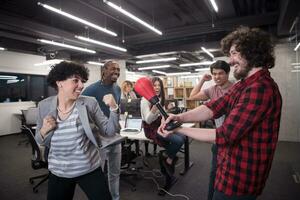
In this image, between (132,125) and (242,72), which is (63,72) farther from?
(132,125)

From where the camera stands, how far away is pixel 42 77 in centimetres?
922

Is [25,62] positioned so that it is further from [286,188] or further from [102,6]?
[286,188]

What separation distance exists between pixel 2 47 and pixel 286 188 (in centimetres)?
823

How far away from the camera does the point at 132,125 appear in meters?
3.60

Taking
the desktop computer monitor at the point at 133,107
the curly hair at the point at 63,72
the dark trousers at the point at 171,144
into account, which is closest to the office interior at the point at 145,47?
the curly hair at the point at 63,72

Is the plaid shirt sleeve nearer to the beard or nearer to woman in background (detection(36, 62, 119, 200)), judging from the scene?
the beard

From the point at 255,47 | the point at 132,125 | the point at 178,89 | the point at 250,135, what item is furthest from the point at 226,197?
the point at 178,89

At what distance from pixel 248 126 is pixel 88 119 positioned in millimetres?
1044

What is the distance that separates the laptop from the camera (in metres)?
3.43

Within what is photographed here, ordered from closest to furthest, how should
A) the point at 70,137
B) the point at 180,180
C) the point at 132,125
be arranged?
1. the point at 70,137
2. the point at 180,180
3. the point at 132,125

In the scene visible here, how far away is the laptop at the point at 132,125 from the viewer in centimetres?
343

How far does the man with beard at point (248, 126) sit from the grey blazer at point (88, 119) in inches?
26.1

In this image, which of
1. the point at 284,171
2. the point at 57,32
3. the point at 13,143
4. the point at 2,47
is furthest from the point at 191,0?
the point at 13,143

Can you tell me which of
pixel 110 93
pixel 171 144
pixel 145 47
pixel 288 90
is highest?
pixel 145 47
